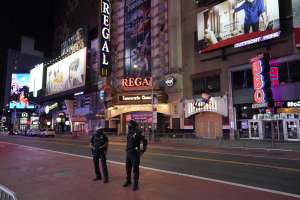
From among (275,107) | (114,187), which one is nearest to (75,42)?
(275,107)

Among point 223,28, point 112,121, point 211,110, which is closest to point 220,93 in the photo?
point 211,110

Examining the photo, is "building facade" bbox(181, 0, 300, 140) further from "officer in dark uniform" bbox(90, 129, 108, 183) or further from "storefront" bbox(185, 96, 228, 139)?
"officer in dark uniform" bbox(90, 129, 108, 183)

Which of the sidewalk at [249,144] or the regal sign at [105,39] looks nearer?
the sidewalk at [249,144]

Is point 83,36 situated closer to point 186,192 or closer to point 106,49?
point 106,49

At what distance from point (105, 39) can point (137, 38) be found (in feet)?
21.6

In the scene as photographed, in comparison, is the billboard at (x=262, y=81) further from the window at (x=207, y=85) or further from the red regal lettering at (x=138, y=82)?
the red regal lettering at (x=138, y=82)

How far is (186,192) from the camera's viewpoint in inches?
381

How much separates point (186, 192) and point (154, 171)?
4259mm

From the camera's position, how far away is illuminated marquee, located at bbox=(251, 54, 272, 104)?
34.7 m

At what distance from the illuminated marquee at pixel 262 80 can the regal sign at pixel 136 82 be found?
68.8ft

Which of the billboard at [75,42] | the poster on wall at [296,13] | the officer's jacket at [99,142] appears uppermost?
the billboard at [75,42]

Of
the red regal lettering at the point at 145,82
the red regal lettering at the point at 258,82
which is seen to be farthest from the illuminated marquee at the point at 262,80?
the red regal lettering at the point at 145,82

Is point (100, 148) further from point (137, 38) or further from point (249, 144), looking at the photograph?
point (137, 38)

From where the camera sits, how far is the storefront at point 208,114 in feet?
136
